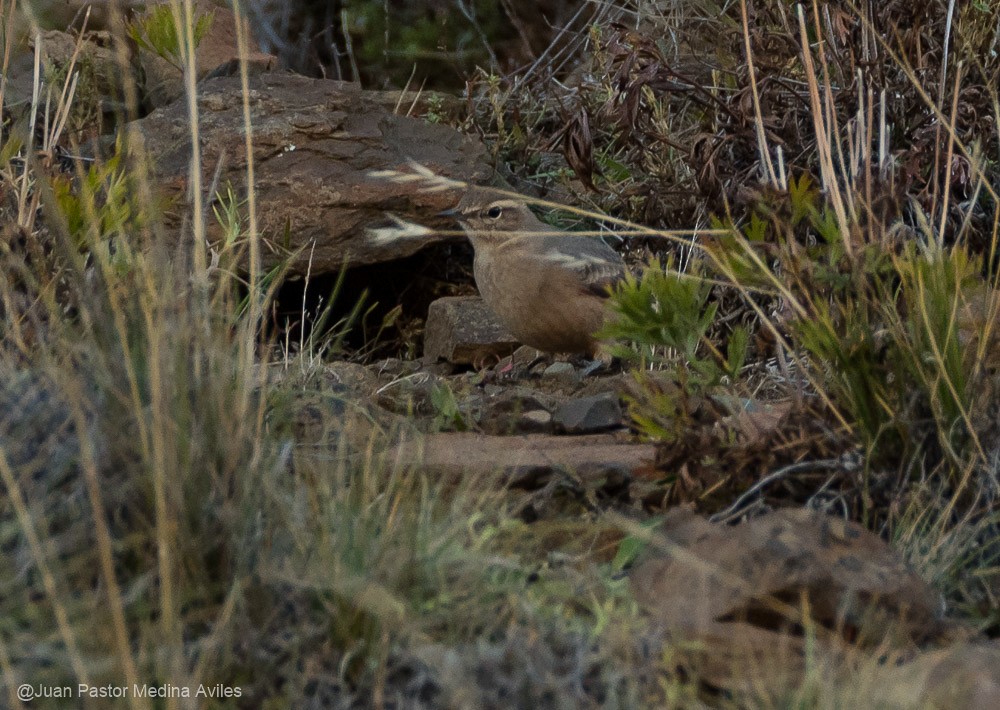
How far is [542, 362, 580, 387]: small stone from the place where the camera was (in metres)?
5.75

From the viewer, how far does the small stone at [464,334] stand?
21.3ft

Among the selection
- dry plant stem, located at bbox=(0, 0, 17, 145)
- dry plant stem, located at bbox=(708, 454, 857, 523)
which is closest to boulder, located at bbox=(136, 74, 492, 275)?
dry plant stem, located at bbox=(0, 0, 17, 145)

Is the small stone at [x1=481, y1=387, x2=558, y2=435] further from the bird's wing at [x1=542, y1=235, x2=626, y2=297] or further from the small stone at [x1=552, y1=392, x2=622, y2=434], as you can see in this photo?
the bird's wing at [x1=542, y1=235, x2=626, y2=297]

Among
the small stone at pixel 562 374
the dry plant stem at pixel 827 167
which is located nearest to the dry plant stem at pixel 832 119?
the dry plant stem at pixel 827 167

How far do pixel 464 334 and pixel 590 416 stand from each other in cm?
221

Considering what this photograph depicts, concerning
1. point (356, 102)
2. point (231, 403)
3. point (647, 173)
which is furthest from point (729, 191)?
point (231, 403)

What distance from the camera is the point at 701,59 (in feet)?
24.8

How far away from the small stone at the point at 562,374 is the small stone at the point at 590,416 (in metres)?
1.20

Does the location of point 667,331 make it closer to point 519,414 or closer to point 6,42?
point 519,414

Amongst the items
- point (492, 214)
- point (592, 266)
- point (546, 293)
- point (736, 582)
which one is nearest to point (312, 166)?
point (492, 214)

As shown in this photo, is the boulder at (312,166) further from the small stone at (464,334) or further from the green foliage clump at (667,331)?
the green foliage clump at (667,331)

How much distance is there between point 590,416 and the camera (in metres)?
4.37

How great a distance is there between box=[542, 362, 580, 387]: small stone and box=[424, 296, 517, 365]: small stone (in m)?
0.48

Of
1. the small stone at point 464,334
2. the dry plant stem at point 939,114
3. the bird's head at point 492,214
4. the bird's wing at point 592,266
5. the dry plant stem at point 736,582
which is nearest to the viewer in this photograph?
the dry plant stem at point 736,582
